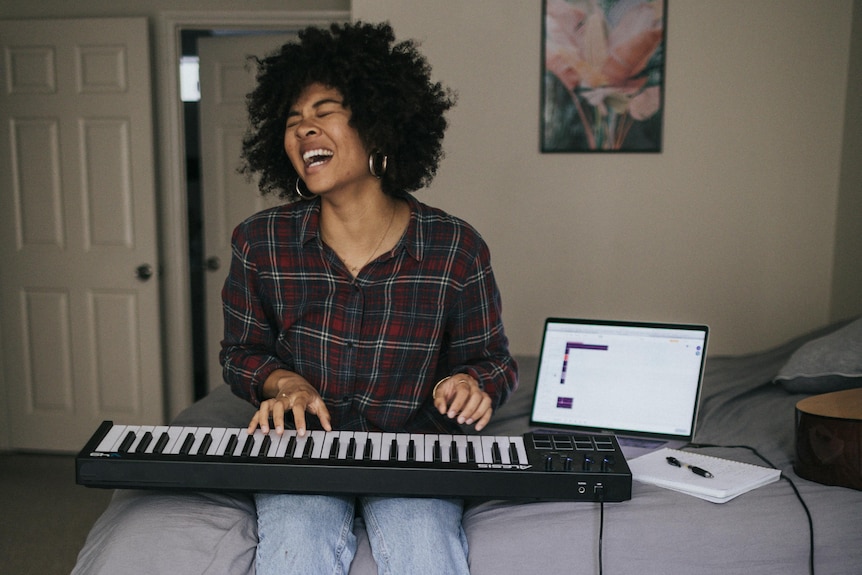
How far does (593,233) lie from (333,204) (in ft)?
5.53

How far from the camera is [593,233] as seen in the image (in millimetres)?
3090

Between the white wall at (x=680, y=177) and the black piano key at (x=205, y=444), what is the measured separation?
1.97 meters

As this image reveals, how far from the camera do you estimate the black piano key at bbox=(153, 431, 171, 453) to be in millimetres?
1263

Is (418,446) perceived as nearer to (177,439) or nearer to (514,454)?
(514,454)

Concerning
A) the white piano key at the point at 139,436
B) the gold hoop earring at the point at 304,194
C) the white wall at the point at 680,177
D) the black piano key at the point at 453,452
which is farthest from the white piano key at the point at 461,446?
the white wall at the point at 680,177

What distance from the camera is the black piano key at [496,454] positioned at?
1.27m

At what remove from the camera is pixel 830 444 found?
56.2 inches

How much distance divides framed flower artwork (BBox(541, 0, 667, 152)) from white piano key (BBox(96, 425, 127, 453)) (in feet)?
7.14

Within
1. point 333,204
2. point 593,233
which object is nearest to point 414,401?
point 333,204

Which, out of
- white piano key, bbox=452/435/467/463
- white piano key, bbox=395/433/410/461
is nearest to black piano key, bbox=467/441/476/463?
white piano key, bbox=452/435/467/463

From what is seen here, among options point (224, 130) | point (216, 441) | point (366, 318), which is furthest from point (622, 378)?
point (224, 130)

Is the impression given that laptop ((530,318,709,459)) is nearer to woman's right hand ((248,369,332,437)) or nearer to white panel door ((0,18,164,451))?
woman's right hand ((248,369,332,437))

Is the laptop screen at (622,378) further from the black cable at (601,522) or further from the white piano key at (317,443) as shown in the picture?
the white piano key at (317,443)

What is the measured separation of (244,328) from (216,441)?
0.38 m
